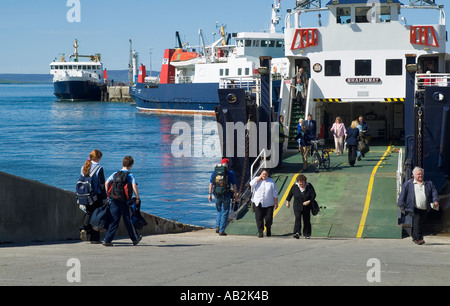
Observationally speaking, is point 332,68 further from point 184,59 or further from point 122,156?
point 184,59

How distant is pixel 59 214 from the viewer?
12.5 meters

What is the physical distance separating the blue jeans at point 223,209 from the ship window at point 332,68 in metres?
10.1

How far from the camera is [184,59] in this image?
81062 mm

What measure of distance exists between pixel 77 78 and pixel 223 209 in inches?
4427

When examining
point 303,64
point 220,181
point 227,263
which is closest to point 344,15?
point 303,64

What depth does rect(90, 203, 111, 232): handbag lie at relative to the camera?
446 inches

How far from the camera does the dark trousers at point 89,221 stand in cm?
1145

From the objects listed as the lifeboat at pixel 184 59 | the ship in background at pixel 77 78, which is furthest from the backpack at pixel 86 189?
the ship in background at pixel 77 78

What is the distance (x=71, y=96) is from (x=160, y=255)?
120 m

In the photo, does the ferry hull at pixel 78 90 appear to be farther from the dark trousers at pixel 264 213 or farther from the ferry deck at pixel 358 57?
the dark trousers at pixel 264 213

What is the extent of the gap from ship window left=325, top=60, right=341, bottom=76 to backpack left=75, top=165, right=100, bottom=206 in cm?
1380

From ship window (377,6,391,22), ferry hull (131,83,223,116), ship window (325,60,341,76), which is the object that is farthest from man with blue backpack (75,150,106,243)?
ferry hull (131,83,223,116)

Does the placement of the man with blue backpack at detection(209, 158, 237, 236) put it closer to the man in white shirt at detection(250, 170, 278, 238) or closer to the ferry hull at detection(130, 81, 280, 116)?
the man in white shirt at detection(250, 170, 278, 238)
